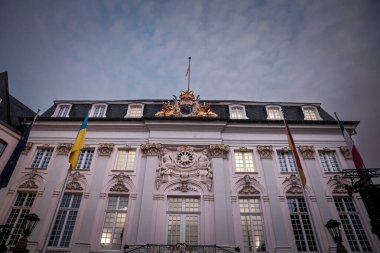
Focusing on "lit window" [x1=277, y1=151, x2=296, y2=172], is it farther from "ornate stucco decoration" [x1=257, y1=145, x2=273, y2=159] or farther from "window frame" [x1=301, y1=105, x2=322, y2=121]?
"window frame" [x1=301, y1=105, x2=322, y2=121]

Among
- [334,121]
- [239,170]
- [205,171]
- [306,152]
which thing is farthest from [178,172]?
[334,121]

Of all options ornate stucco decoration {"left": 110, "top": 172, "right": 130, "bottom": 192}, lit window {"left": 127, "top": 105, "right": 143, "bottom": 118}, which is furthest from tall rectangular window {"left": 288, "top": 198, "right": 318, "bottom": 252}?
lit window {"left": 127, "top": 105, "right": 143, "bottom": 118}

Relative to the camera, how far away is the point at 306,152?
19.4m

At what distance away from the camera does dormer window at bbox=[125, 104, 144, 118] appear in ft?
71.9

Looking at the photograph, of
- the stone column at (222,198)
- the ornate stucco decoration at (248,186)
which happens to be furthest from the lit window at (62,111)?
the ornate stucco decoration at (248,186)

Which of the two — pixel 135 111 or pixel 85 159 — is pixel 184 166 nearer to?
pixel 135 111

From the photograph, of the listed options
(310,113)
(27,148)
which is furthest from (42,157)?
(310,113)

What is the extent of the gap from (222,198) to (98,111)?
13.1 meters

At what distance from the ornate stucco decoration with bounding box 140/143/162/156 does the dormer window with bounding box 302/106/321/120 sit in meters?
12.7

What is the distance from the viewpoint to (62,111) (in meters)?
22.6

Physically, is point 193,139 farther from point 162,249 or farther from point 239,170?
point 162,249

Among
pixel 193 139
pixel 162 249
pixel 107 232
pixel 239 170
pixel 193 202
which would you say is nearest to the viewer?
pixel 162 249

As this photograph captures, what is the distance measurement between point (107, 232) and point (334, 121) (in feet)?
60.9

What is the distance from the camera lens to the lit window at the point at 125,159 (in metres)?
19.0
